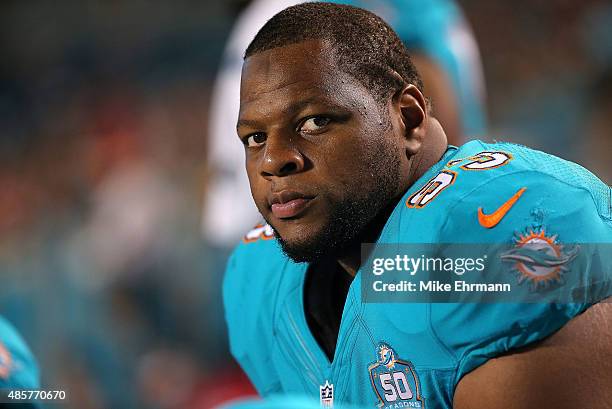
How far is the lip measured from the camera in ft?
3.81

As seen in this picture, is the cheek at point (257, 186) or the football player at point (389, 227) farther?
the cheek at point (257, 186)

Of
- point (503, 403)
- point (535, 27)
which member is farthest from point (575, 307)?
point (535, 27)

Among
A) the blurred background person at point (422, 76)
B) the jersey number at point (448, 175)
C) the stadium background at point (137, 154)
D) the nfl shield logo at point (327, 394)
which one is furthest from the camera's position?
the stadium background at point (137, 154)

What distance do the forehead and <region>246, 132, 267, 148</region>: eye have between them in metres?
0.04

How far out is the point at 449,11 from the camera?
8.29 ft

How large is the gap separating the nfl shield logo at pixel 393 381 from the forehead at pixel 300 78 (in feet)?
1.05

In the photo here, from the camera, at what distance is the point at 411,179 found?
1.25m

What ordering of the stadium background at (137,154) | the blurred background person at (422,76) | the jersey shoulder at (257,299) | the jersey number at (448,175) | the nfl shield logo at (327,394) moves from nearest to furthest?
the jersey number at (448,175), the nfl shield logo at (327,394), the jersey shoulder at (257,299), the blurred background person at (422,76), the stadium background at (137,154)

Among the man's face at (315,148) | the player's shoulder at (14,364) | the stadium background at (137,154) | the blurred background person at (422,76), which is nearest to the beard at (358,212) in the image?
the man's face at (315,148)

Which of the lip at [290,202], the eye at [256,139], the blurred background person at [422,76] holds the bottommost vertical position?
the lip at [290,202]

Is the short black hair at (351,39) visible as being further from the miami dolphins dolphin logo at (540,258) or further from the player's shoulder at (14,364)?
the player's shoulder at (14,364)

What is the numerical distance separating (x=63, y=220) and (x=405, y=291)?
7.85ft

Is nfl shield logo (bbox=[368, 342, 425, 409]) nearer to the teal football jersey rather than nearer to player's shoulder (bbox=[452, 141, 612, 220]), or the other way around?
the teal football jersey

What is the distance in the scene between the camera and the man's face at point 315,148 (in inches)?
45.5
